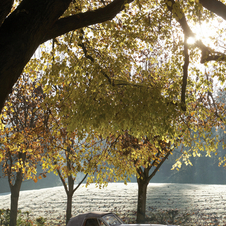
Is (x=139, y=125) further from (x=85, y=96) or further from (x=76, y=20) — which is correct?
(x=76, y=20)

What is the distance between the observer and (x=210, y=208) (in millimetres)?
20766

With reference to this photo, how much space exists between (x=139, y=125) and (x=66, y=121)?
2803 mm

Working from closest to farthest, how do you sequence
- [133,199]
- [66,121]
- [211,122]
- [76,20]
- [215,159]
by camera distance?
[76,20], [66,121], [211,122], [133,199], [215,159]

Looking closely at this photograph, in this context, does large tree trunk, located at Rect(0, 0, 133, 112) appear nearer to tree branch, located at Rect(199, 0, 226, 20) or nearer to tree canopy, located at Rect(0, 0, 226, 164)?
tree canopy, located at Rect(0, 0, 226, 164)

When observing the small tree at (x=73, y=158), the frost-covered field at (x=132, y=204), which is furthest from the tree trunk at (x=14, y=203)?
the frost-covered field at (x=132, y=204)

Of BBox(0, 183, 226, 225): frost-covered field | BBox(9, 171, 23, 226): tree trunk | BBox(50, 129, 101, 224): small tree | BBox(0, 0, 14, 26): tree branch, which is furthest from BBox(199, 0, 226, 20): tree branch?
BBox(0, 183, 226, 225): frost-covered field

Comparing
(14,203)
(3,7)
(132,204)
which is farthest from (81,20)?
(132,204)

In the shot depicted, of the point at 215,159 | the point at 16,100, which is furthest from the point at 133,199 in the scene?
the point at 215,159

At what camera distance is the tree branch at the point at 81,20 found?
14.3 feet

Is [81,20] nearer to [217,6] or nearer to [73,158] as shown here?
[217,6]

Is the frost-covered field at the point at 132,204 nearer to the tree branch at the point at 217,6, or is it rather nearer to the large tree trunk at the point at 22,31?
the tree branch at the point at 217,6

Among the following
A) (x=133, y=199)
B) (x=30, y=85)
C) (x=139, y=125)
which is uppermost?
(x=30, y=85)

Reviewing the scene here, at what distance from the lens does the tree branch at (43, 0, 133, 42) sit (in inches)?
171

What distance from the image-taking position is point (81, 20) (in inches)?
182
